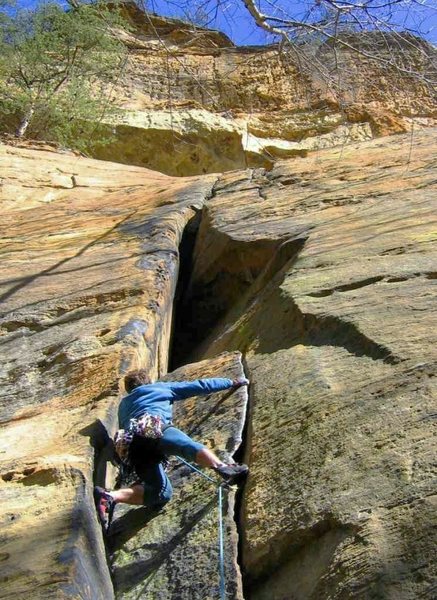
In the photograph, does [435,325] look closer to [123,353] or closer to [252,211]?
[123,353]

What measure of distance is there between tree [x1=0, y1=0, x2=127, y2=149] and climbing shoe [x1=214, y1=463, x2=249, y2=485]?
37.3ft

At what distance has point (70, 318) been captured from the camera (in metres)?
6.43

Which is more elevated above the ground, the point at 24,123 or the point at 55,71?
the point at 55,71

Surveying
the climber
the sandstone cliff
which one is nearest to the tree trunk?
the sandstone cliff

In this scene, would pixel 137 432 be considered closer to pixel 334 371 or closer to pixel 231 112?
pixel 334 371

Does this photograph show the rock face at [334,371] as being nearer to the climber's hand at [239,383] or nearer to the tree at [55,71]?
the climber's hand at [239,383]

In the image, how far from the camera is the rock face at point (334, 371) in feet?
10.7

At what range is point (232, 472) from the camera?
410cm

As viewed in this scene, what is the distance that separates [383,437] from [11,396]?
2830 mm

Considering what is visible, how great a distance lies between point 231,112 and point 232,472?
498 inches

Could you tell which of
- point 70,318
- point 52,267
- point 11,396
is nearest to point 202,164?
point 52,267

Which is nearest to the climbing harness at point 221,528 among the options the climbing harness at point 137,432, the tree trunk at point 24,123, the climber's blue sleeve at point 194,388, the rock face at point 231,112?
the climbing harness at point 137,432

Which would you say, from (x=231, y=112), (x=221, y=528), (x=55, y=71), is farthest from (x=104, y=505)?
(x=55, y=71)

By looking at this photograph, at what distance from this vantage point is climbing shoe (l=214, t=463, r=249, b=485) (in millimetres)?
4098
